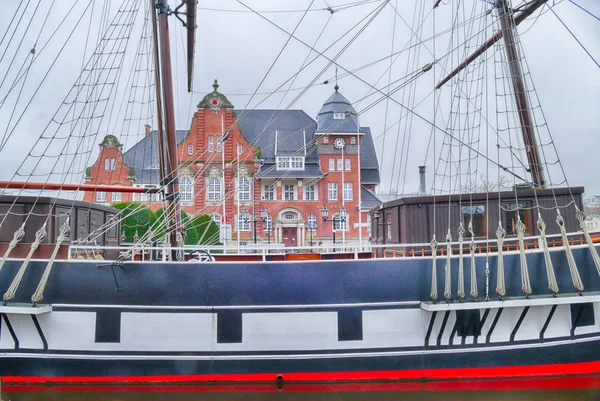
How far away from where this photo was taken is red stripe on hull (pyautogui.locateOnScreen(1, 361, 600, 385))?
22.1 ft

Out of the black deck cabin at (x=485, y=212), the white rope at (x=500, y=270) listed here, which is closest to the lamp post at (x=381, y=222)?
the black deck cabin at (x=485, y=212)

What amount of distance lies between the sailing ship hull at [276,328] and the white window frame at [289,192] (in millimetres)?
25999

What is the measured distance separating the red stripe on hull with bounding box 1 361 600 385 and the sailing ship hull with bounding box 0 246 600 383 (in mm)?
18

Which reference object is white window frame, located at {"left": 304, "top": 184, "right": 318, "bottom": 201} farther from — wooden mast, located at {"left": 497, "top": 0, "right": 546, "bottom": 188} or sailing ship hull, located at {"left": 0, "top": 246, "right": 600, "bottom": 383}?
sailing ship hull, located at {"left": 0, "top": 246, "right": 600, "bottom": 383}

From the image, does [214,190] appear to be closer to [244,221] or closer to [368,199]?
[244,221]

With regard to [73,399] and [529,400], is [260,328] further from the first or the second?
[529,400]

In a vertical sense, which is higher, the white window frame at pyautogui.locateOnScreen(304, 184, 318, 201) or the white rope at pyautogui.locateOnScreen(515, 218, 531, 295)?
the white window frame at pyautogui.locateOnScreen(304, 184, 318, 201)

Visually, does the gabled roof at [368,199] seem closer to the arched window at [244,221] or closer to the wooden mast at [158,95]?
the arched window at [244,221]

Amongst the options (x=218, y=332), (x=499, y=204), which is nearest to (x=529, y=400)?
(x=499, y=204)

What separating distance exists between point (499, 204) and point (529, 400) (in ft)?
10.2

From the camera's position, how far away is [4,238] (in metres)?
7.26

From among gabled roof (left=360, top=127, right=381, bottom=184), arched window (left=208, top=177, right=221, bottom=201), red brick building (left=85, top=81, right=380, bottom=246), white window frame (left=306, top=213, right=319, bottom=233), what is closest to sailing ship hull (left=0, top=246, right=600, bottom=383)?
red brick building (left=85, top=81, right=380, bottom=246)

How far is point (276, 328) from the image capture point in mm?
6777

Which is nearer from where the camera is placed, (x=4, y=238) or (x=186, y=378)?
(x=186, y=378)
